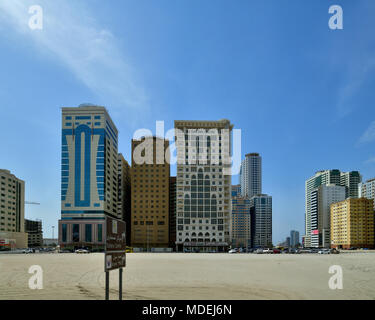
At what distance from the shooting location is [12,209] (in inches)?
5650

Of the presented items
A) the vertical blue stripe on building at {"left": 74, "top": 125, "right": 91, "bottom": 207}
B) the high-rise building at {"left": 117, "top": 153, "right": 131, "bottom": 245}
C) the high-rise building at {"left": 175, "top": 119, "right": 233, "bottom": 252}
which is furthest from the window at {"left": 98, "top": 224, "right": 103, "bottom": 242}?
the high-rise building at {"left": 175, "top": 119, "right": 233, "bottom": 252}

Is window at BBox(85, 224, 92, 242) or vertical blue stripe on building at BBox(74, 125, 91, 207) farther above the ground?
vertical blue stripe on building at BBox(74, 125, 91, 207)

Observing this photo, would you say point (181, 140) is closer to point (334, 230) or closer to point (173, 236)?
point (173, 236)

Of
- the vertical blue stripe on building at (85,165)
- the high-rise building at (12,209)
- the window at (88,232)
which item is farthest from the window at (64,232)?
the high-rise building at (12,209)

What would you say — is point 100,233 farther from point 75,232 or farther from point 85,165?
point 85,165

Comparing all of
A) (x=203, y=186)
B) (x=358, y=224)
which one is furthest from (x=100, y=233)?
(x=358, y=224)

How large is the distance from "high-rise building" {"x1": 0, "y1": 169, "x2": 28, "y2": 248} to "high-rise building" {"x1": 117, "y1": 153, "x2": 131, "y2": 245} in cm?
4396

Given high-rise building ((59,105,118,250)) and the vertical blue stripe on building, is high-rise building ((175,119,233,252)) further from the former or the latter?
the vertical blue stripe on building

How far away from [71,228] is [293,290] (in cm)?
11989

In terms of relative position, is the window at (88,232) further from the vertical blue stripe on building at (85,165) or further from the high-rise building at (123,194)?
the high-rise building at (123,194)

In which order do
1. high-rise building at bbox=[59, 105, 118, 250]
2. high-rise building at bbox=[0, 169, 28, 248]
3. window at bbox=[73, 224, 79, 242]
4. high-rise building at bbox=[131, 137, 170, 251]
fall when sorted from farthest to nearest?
high-rise building at bbox=[131, 137, 170, 251] < high-rise building at bbox=[0, 169, 28, 248] < high-rise building at bbox=[59, 105, 118, 250] < window at bbox=[73, 224, 79, 242]

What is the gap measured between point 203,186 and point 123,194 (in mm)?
46306

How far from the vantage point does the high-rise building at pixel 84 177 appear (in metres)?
124

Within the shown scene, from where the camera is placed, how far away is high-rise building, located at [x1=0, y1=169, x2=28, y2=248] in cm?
13475
